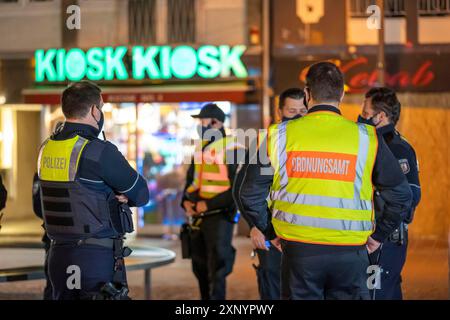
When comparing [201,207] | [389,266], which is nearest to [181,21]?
[201,207]

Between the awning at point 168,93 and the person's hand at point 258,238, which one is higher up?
the awning at point 168,93

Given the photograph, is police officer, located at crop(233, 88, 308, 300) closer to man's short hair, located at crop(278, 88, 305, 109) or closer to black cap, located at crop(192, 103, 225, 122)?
man's short hair, located at crop(278, 88, 305, 109)

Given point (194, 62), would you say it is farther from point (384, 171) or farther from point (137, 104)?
point (384, 171)

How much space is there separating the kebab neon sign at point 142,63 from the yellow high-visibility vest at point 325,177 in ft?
37.0

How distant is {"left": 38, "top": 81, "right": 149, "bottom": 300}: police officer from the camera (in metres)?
5.56

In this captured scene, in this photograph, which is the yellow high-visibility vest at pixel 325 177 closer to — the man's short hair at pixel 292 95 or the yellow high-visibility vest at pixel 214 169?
the man's short hair at pixel 292 95

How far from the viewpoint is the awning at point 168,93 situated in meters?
15.9

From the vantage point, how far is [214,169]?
860 centimetres

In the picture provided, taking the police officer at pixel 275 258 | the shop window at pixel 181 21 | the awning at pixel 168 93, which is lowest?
the police officer at pixel 275 258

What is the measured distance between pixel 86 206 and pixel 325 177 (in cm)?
156

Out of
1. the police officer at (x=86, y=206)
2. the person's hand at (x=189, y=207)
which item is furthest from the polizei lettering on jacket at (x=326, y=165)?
the person's hand at (x=189, y=207)

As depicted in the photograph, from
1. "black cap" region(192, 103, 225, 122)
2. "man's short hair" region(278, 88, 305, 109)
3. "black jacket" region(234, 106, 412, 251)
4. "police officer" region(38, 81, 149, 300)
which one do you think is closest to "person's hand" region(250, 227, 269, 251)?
"black jacket" region(234, 106, 412, 251)

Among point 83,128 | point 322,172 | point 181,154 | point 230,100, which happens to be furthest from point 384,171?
point 181,154
